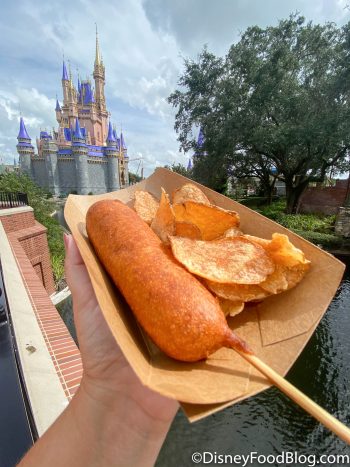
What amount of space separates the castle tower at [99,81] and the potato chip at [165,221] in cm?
7393

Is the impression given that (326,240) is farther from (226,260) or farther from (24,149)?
(24,149)

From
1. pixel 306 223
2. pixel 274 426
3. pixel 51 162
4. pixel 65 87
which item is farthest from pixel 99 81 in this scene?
pixel 274 426

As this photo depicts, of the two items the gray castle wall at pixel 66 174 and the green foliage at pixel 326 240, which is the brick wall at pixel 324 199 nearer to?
the green foliage at pixel 326 240

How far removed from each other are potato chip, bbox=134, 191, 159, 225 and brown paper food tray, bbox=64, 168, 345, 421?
55 cm

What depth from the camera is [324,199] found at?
76.5ft

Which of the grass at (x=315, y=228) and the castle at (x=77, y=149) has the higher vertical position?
the castle at (x=77, y=149)

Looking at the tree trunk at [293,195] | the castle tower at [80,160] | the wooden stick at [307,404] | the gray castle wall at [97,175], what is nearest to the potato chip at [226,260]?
the wooden stick at [307,404]

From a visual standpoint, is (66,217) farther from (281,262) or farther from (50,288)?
(50,288)

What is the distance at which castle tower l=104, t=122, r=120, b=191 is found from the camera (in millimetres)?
55500

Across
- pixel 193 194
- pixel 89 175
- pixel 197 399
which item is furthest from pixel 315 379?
pixel 89 175

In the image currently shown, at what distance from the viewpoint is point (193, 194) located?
6.60 feet

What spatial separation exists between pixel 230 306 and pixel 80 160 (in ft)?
180

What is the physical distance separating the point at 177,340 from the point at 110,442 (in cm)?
74

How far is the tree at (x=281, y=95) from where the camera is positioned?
1572 cm
